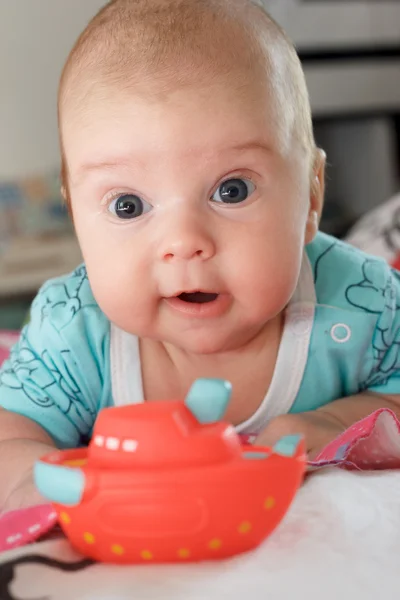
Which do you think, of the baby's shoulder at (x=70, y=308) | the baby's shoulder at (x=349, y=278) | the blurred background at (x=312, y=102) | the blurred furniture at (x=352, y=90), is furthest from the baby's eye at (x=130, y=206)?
the blurred furniture at (x=352, y=90)

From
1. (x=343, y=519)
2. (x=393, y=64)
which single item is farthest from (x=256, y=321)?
(x=393, y=64)

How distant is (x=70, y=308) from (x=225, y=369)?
0.66 ft

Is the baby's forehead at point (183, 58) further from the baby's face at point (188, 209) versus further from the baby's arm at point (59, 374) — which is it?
the baby's arm at point (59, 374)

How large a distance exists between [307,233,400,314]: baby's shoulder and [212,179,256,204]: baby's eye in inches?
10.8

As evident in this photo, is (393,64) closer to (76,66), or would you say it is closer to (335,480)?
(76,66)

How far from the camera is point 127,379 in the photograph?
0.98 m

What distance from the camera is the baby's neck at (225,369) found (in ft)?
3.20

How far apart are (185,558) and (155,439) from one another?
0.09 meters

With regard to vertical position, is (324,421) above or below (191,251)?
below

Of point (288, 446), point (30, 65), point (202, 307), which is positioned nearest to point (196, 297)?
point (202, 307)

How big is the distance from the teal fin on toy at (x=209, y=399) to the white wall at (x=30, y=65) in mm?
2419

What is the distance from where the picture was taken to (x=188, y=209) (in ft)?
2.47

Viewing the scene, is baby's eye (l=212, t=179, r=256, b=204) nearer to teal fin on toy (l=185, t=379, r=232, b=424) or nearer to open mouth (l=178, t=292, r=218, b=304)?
open mouth (l=178, t=292, r=218, b=304)

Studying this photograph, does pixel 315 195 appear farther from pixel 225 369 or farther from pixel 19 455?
pixel 19 455
